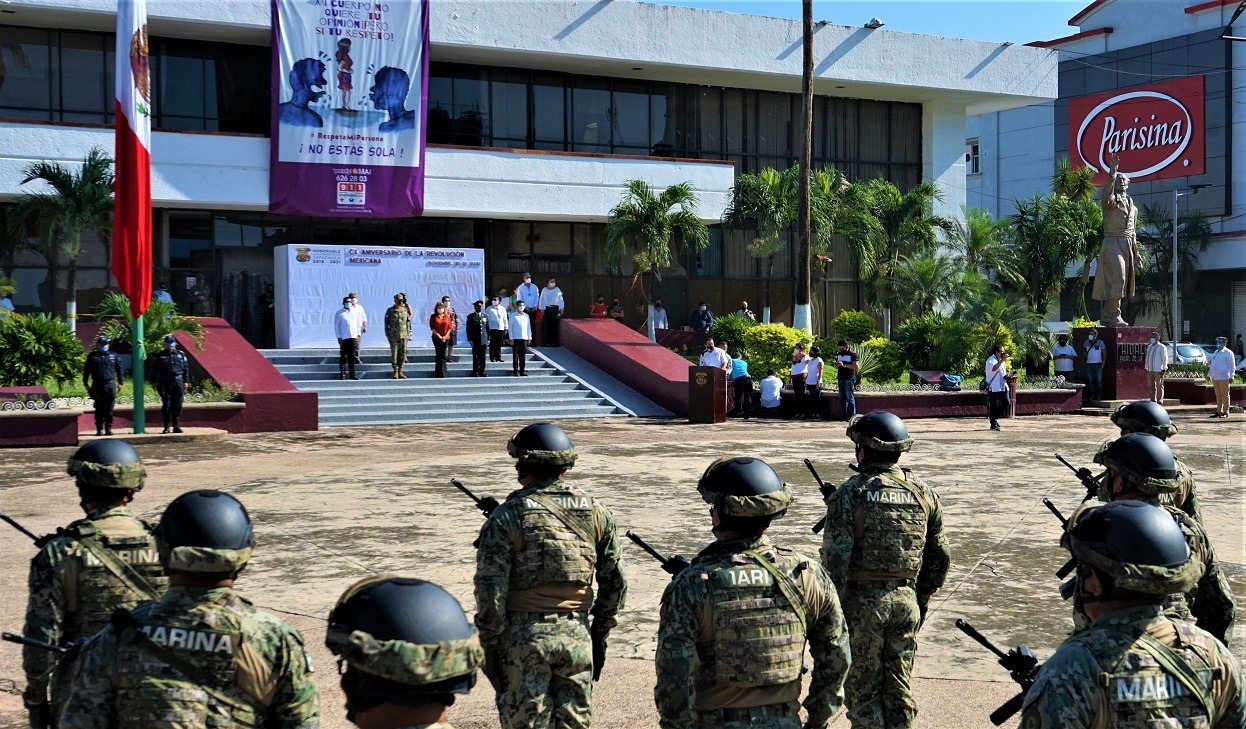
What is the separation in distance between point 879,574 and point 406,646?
3.68 metres

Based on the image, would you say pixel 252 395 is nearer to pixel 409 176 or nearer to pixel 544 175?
pixel 409 176

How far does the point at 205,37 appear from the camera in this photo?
98.1 feet

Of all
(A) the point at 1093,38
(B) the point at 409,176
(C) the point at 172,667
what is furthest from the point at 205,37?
(A) the point at 1093,38

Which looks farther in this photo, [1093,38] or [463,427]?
[1093,38]

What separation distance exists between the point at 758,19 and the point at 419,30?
1060 centimetres

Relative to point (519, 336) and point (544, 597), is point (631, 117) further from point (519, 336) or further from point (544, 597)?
point (544, 597)

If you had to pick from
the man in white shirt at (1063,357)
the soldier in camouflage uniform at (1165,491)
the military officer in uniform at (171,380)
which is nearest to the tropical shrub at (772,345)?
the man in white shirt at (1063,357)

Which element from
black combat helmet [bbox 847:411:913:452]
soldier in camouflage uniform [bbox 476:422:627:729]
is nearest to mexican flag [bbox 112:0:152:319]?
soldier in camouflage uniform [bbox 476:422:627:729]

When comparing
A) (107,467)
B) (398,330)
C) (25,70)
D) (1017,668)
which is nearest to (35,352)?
(398,330)

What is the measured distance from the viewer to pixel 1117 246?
27531 millimetres

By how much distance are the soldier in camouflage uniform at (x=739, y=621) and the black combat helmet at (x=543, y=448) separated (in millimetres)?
1220

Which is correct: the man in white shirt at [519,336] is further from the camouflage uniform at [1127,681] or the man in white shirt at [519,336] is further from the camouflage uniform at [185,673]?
the camouflage uniform at [1127,681]

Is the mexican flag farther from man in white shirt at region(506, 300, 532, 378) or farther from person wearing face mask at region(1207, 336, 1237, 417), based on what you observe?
person wearing face mask at region(1207, 336, 1237, 417)

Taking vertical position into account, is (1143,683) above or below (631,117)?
below
